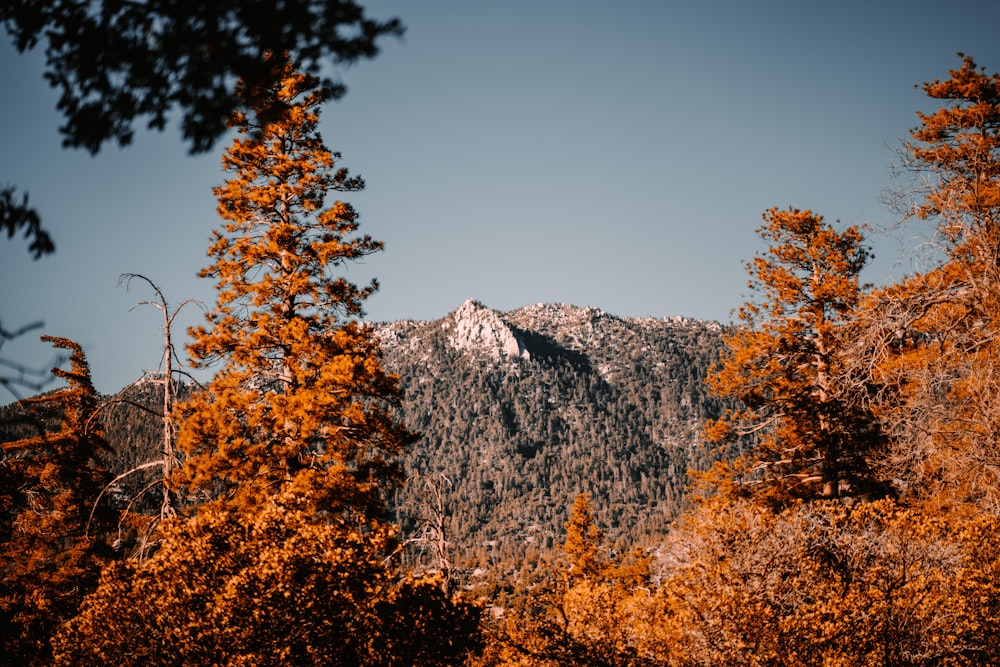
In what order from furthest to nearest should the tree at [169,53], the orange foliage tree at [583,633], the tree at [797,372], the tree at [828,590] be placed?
the tree at [797,372], the orange foliage tree at [583,633], the tree at [828,590], the tree at [169,53]

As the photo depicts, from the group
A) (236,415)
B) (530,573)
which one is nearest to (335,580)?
(236,415)

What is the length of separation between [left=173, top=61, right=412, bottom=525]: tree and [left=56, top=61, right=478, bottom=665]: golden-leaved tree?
3 centimetres

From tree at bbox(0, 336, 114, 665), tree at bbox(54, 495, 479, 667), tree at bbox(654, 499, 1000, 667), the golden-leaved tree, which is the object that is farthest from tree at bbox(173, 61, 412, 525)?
tree at bbox(0, 336, 114, 665)

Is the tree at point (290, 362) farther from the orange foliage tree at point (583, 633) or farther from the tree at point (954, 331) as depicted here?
the tree at point (954, 331)

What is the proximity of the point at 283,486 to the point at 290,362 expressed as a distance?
2628mm

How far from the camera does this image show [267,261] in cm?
1342

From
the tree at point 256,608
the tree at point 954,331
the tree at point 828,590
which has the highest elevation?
the tree at point 954,331

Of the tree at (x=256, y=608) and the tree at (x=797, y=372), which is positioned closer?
the tree at (x=256, y=608)

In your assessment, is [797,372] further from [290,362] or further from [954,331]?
[290,362]

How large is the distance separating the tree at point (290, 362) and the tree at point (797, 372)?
1110cm

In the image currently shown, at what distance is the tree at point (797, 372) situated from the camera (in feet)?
54.8

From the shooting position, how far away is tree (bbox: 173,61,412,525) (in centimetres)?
1184

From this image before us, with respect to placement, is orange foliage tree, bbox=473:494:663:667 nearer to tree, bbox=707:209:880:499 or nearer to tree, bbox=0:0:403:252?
tree, bbox=707:209:880:499

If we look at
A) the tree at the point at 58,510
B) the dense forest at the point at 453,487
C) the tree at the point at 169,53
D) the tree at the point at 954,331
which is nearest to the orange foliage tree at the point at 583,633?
the dense forest at the point at 453,487
